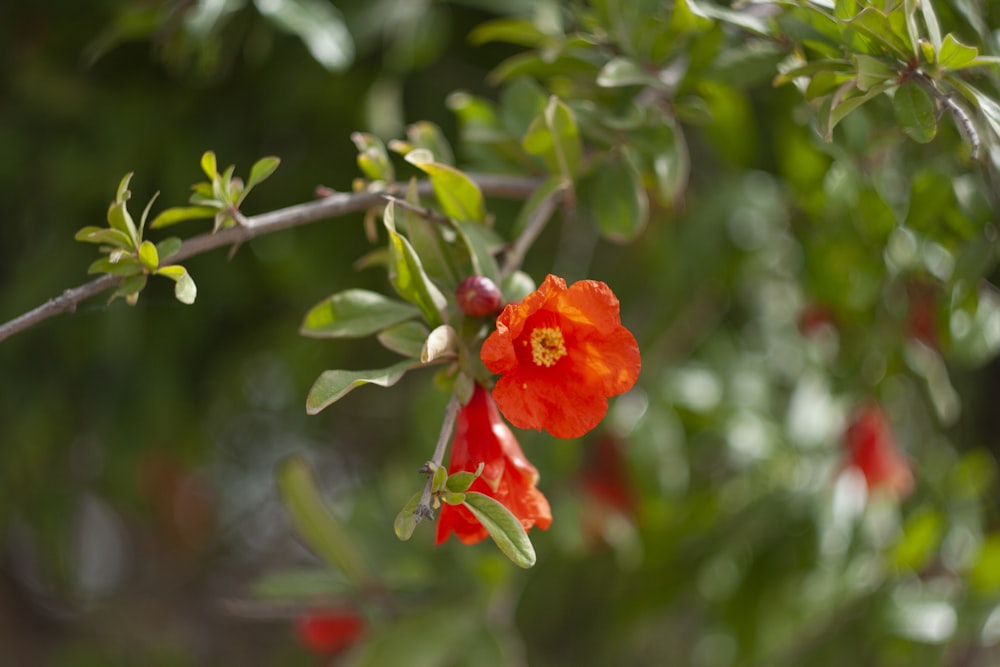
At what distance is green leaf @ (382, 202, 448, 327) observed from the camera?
→ 70 cm

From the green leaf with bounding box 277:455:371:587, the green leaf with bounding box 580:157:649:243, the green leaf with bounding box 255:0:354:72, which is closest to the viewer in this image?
the green leaf with bounding box 580:157:649:243

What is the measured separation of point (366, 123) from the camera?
4.44 feet

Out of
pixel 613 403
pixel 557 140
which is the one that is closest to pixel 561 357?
pixel 557 140

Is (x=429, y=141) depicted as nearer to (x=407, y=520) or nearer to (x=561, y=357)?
(x=561, y=357)

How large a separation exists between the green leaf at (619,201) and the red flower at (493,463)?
0.30 meters

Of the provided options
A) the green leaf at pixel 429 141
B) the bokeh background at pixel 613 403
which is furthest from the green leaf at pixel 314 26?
the green leaf at pixel 429 141

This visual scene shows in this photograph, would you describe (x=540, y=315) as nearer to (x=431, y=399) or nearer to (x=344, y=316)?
(x=344, y=316)

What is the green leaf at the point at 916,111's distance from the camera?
74 cm

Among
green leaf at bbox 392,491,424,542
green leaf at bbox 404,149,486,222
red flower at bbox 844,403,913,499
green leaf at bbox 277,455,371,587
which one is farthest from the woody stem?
red flower at bbox 844,403,913,499

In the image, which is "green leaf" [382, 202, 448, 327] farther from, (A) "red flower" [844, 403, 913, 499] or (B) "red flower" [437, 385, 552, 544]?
(A) "red flower" [844, 403, 913, 499]

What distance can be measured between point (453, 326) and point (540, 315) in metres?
0.07

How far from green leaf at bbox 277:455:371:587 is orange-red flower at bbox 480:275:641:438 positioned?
0.60m

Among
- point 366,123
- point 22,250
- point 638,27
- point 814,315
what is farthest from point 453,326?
point 22,250

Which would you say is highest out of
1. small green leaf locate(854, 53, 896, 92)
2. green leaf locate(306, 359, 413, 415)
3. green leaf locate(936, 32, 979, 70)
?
green leaf locate(936, 32, 979, 70)
